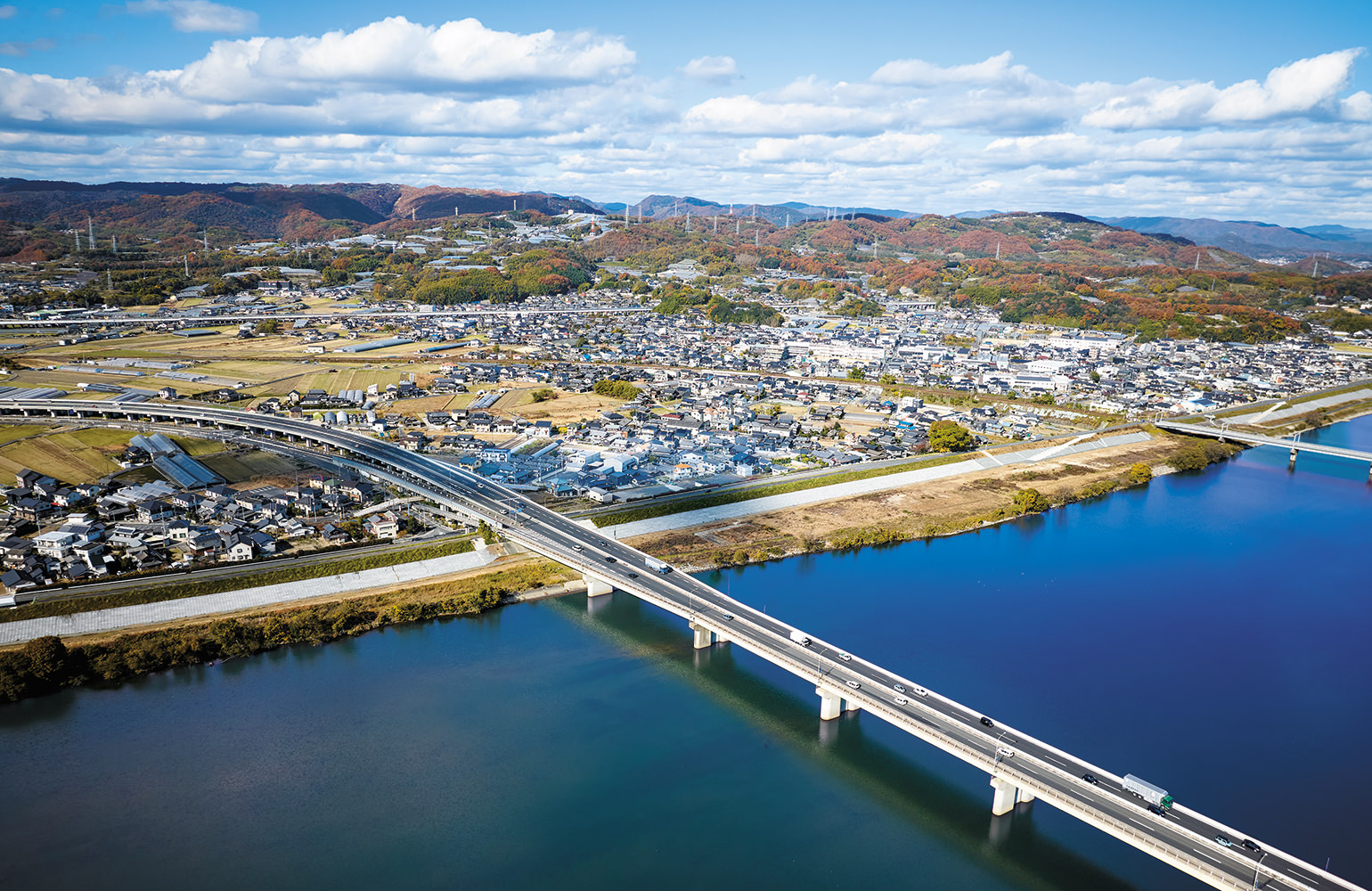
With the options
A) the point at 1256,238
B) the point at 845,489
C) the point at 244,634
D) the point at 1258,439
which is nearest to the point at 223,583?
the point at 244,634

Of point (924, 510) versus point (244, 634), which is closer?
point (244, 634)

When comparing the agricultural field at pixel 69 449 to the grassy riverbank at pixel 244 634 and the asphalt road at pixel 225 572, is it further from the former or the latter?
the grassy riverbank at pixel 244 634

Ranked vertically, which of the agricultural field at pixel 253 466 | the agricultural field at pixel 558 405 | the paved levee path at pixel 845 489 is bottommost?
the paved levee path at pixel 845 489

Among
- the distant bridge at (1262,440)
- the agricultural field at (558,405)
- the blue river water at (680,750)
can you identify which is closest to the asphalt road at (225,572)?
the blue river water at (680,750)

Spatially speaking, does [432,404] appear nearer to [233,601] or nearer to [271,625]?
[233,601]

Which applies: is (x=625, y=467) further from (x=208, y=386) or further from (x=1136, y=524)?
(x=208, y=386)
